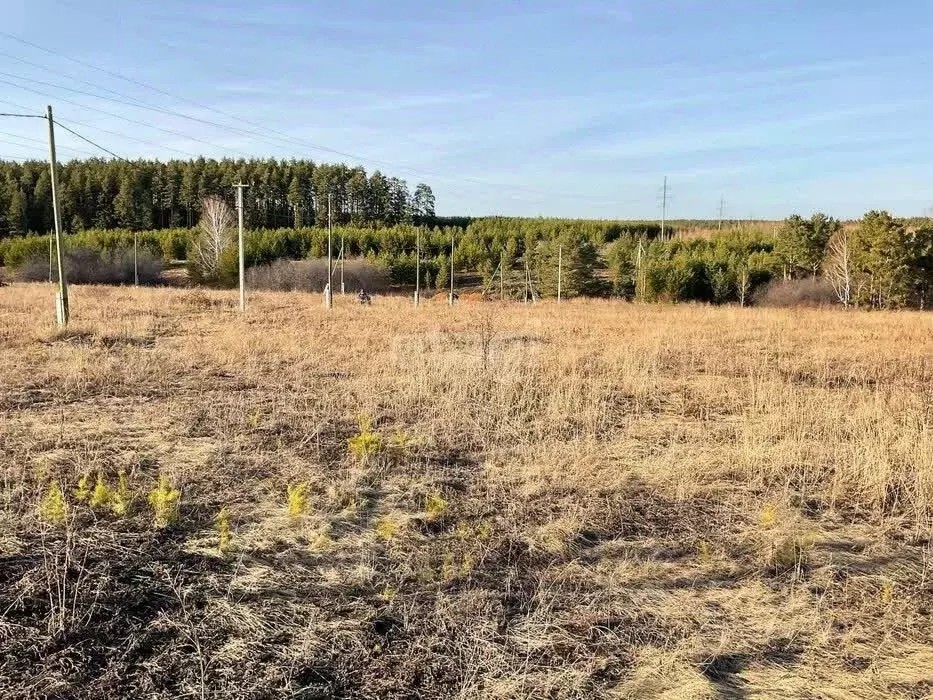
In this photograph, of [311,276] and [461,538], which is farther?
[311,276]

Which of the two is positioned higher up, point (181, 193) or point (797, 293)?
point (181, 193)

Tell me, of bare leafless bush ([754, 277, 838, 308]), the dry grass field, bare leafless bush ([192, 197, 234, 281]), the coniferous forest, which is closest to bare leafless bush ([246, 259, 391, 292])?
bare leafless bush ([192, 197, 234, 281])

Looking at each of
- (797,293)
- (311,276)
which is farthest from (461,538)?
(311,276)

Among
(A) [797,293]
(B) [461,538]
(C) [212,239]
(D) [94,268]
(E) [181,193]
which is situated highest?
(E) [181,193]

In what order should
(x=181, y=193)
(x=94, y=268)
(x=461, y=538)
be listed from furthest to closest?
(x=181, y=193) → (x=94, y=268) → (x=461, y=538)

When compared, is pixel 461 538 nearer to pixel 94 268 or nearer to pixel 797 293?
pixel 797 293

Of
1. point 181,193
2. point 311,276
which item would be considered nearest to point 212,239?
point 311,276

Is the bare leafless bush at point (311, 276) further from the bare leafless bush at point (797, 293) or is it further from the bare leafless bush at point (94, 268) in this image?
the bare leafless bush at point (797, 293)


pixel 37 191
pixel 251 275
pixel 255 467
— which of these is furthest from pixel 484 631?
pixel 37 191

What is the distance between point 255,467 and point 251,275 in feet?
199

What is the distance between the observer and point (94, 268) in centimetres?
Result: 5744

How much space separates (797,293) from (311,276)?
43331 millimetres

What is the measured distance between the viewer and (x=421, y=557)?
396 centimetres

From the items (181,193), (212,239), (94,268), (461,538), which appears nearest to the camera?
(461,538)
